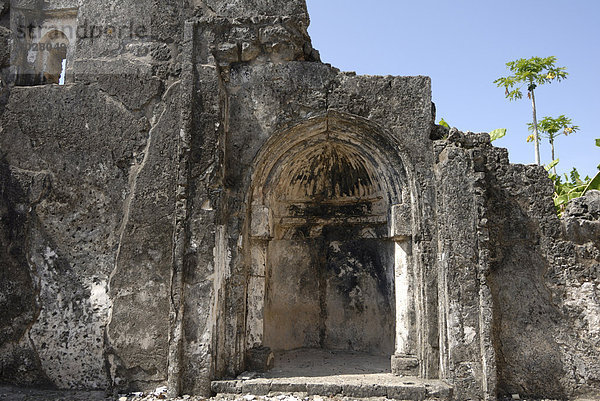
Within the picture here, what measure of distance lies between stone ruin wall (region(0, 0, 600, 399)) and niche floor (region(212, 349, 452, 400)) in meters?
0.22

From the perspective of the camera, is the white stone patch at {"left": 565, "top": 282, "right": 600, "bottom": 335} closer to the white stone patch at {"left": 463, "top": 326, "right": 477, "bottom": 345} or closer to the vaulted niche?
the white stone patch at {"left": 463, "top": 326, "right": 477, "bottom": 345}

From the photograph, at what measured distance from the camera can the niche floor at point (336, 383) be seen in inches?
172

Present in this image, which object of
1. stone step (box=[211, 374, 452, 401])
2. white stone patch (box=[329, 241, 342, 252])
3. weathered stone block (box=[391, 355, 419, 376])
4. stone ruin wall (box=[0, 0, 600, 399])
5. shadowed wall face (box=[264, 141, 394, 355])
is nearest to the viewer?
stone step (box=[211, 374, 452, 401])

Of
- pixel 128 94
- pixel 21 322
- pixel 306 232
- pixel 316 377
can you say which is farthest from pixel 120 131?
pixel 316 377

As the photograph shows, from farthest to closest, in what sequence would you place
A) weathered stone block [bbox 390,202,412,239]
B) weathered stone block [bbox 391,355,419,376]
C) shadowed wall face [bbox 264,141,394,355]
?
shadowed wall face [bbox 264,141,394,355]
weathered stone block [bbox 390,202,412,239]
weathered stone block [bbox 391,355,419,376]

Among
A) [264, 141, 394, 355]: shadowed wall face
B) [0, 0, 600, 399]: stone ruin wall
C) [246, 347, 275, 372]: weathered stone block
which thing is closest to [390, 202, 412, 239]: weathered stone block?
[0, 0, 600, 399]: stone ruin wall

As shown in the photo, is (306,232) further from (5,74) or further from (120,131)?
(5,74)

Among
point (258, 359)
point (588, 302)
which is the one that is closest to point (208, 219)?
point (258, 359)

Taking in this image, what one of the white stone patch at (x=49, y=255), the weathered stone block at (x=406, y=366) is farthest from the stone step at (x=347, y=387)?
the white stone patch at (x=49, y=255)

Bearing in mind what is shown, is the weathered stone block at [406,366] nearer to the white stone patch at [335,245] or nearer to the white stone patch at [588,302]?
the white stone patch at [588,302]

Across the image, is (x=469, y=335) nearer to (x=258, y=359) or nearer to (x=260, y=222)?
(x=258, y=359)

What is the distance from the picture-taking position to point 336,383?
4.51 metres

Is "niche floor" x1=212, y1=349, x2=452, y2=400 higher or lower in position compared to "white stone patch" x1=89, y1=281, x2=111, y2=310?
lower

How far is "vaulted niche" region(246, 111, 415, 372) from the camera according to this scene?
516 centimetres
